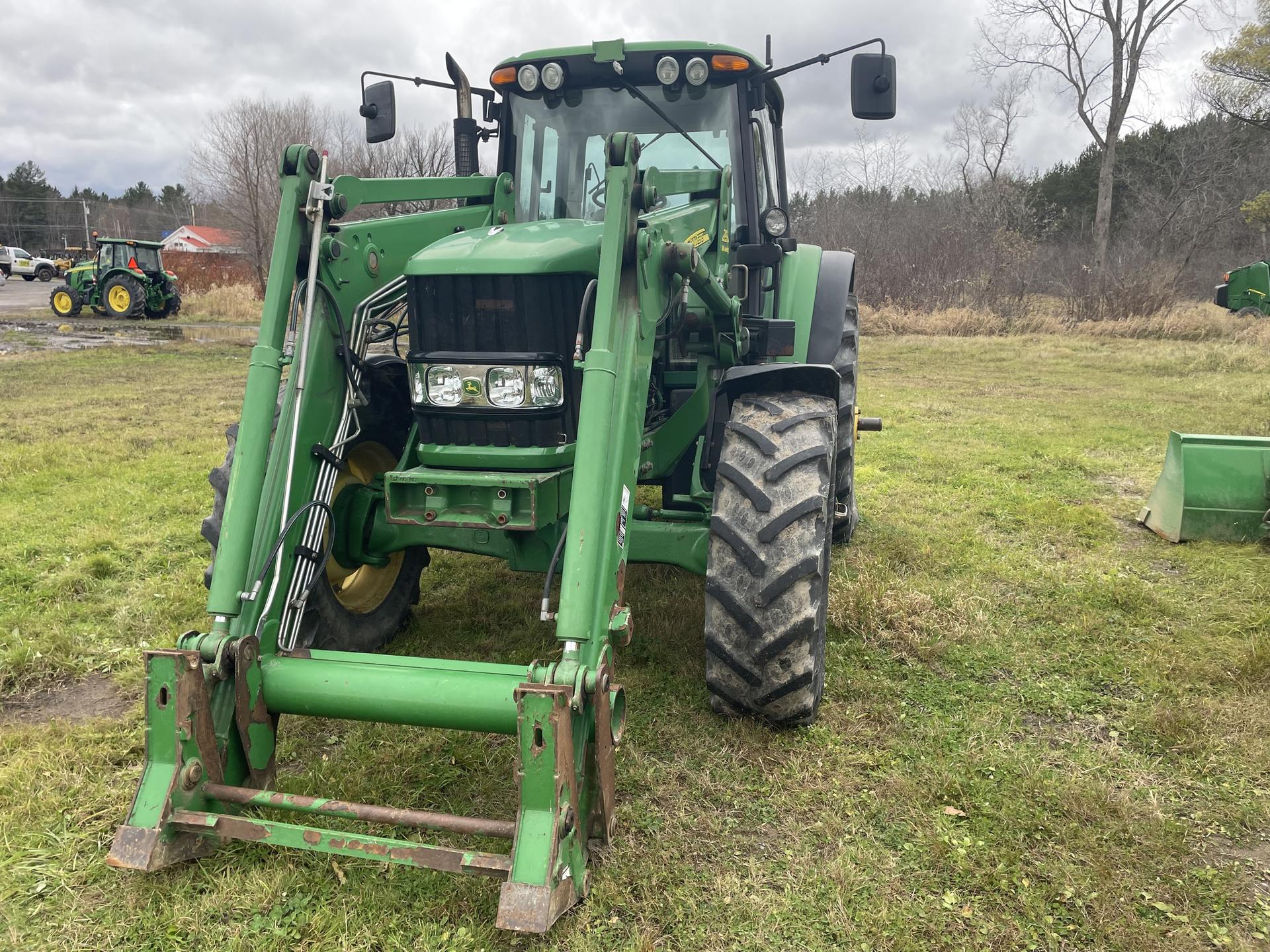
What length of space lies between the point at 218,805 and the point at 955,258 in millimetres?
25909

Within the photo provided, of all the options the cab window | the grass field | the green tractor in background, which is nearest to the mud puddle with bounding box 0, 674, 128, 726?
the grass field

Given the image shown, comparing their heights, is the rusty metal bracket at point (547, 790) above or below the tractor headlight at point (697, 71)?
below

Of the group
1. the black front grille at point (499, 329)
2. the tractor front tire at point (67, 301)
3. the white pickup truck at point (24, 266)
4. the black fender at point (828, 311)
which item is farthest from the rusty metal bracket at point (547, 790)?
→ the white pickup truck at point (24, 266)

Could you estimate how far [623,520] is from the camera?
2.79 metres

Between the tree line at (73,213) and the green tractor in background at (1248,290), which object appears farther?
the tree line at (73,213)

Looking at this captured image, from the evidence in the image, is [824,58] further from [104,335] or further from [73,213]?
[73,213]

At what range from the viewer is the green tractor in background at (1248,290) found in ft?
27.6

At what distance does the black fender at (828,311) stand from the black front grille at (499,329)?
5.63 feet

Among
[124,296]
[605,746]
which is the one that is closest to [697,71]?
[605,746]

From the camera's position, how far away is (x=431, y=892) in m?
2.40

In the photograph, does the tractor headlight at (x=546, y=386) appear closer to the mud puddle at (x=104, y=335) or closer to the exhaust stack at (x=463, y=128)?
the exhaust stack at (x=463, y=128)

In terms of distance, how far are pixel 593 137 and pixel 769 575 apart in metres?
2.31

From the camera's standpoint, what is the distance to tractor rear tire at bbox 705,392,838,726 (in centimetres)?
296

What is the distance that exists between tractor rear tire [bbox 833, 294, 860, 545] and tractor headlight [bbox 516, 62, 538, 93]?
6.32 ft
